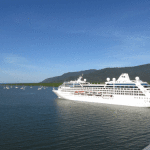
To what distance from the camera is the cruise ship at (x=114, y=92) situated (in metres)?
49.7

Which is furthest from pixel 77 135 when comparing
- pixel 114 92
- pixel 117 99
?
pixel 114 92

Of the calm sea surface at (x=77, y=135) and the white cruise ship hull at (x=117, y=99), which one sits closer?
the calm sea surface at (x=77, y=135)

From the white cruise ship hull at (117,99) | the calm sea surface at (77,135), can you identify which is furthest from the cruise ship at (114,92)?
the calm sea surface at (77,135)

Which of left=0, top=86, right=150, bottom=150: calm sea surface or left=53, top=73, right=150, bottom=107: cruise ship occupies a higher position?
left=53, top=73, right=150, bottom=107: cruise ship

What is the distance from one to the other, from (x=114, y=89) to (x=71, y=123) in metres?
30.4

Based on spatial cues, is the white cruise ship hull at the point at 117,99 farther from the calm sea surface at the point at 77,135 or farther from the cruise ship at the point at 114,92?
the calm sea surface at the point at 77,135

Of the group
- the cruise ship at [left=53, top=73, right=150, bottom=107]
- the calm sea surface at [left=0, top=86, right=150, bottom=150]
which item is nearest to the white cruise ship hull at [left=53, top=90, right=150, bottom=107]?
the cruise ship at [left=53, top=73, right=150, bottom=107]

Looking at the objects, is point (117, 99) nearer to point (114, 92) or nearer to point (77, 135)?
point (114, 92)

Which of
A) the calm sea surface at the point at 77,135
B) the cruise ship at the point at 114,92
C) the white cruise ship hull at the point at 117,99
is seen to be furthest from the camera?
the cruise ship at the point at 114,92

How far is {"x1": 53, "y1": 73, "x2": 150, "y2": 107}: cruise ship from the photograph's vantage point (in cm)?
4972

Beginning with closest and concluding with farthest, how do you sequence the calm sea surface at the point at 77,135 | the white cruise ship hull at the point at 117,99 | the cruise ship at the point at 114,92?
the calm sea surface at the point at 77,135, the white cruise ship hull at the point at 117,99, the cruise ship at the point at 114,92

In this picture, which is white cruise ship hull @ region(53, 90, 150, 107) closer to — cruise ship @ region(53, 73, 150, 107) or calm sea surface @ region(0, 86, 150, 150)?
cruise ship @ region(53, 73, 150, 107)

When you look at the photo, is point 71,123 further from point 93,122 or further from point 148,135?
point 148,135

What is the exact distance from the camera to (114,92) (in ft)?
181
